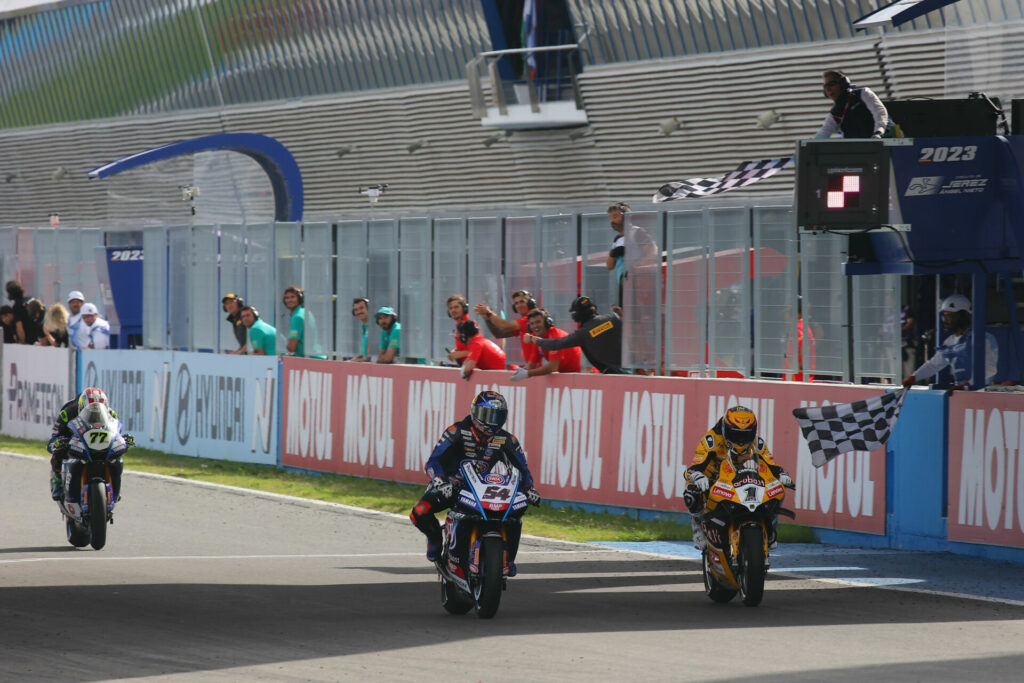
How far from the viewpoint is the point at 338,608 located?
11.6m

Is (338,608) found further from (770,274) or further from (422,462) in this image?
(422,462)

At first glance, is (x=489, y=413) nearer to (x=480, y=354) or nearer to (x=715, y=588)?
(x=715, y=588)

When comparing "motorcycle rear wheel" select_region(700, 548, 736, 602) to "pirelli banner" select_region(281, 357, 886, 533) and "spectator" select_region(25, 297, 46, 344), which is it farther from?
"spectator" select_region(25, 297, 46, 344)

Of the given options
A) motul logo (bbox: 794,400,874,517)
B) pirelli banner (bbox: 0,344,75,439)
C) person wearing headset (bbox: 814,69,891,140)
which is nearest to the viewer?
person wearing headset (bbox: 814,69,891,140)

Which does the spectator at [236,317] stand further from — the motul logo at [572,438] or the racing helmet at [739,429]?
the racing helmet at [739,429]

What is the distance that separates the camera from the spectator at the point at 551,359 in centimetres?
1773

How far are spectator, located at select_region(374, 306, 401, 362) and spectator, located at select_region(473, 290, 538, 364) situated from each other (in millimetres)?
1577

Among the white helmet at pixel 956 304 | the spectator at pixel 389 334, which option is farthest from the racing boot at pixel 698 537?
the spectator at pixel 389 334

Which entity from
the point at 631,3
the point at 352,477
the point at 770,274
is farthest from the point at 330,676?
the point at 631,3

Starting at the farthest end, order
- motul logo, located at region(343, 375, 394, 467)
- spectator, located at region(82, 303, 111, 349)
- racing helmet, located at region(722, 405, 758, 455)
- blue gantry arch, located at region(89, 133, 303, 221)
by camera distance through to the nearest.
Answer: blue gantry arch, located at region(89, 133, 303, 221), spectator, located at region(82, 303, 111, 349), motul logo, located at region(343, 375, 394, 467), racing helmet, located at region(722, 405, 758, 455)

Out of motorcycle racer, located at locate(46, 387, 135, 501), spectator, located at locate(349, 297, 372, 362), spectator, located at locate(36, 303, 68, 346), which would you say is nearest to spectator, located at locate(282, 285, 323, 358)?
spectator, located at locate(349, 297, 372, 362)

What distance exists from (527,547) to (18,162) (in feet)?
125

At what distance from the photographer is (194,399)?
24.1 metres

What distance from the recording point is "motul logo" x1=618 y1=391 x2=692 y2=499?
1677cm
